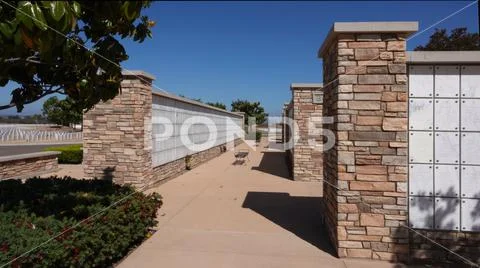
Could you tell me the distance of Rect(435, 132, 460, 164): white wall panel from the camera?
458 cm

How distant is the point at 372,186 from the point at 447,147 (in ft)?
3.55

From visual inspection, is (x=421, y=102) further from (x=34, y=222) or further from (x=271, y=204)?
(x=34, y=222)

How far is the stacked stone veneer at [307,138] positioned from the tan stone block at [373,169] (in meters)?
6.08

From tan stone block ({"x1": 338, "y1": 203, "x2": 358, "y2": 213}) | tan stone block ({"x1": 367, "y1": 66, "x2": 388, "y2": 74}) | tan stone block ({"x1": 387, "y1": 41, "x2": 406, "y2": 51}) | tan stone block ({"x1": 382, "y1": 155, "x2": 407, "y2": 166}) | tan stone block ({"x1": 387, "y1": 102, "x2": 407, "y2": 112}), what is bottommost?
tan stone block ({"x1": 338, "y1": 203, "x2": 358, "y2": 213})

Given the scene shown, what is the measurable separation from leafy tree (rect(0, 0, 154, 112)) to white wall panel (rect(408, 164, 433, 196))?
3.80 metres

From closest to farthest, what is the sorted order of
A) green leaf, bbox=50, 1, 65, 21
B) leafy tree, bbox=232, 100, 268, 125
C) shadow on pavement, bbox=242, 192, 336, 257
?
green leaf, bbox=50, 1, 65, 21
shadow on pavement, bbox=242, 192, 336, 257
leafy tree, bbox=232, 100, 268, 125

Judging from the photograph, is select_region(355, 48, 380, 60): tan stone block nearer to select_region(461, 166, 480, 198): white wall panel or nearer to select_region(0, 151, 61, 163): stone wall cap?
select_region(461, 166, 480, 198): white wall panel

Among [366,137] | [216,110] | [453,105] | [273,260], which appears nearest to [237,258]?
[273,260]

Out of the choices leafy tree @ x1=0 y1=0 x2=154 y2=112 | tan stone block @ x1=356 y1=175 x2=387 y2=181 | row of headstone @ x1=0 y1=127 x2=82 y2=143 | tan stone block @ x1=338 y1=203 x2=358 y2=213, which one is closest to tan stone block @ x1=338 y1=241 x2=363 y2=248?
tan stone block @ x1=338 y1=203 x2=358 y2=213

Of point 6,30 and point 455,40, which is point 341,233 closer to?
point 6,30

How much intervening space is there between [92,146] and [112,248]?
5.38 m

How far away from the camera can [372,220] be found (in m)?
4.61

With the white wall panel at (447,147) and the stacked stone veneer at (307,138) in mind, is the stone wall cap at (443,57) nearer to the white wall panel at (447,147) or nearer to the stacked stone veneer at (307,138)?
the white wall panel at (447,147)

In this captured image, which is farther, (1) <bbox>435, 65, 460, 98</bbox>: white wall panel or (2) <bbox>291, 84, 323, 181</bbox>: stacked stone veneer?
(2) <bbox>291, 84, 323, 181</bbox>: stacked stone veneer
